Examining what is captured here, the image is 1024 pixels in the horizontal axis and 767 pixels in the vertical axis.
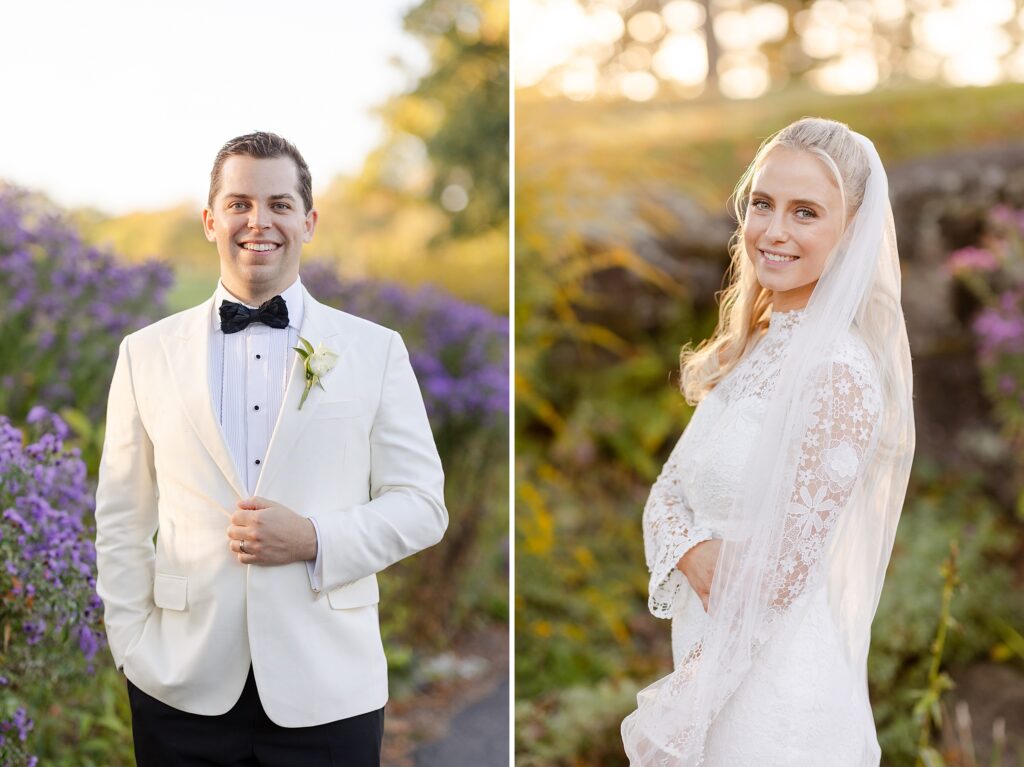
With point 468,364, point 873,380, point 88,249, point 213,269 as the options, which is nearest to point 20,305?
point 88,249

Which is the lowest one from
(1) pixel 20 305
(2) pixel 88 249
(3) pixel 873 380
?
(3) pixel 873 380

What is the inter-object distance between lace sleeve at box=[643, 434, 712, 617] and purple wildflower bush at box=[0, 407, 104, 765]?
157 cm

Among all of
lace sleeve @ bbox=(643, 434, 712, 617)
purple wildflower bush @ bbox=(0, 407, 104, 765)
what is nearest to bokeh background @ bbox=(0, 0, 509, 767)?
purple wildflower bush @ bbox=(0, 407, 104, 765)

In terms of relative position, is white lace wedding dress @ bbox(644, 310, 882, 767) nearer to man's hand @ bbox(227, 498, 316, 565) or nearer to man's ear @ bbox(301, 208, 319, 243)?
man's hand @ bbox(227, 498, 316, 565)

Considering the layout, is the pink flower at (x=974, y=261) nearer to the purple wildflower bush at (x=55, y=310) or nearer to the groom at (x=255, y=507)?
the groom at (x=255, y=507)

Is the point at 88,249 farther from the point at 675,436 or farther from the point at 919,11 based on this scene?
the point at 919,11

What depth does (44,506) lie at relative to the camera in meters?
2.63

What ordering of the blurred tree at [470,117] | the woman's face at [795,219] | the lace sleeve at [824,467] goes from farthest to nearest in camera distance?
the blurred tree at [470,117]
the woman's face at [795,219]
the lace sleeve at [824,467]

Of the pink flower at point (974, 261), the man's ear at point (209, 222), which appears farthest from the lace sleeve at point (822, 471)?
the pink flower at point (974, 261)

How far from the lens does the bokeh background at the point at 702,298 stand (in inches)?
172

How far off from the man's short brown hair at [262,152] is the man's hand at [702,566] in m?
1.19

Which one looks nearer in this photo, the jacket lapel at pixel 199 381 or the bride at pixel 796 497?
the bride at pixel 796 497

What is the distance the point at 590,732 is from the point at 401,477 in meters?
2.32

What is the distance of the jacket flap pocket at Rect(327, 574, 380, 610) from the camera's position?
2.18 m
